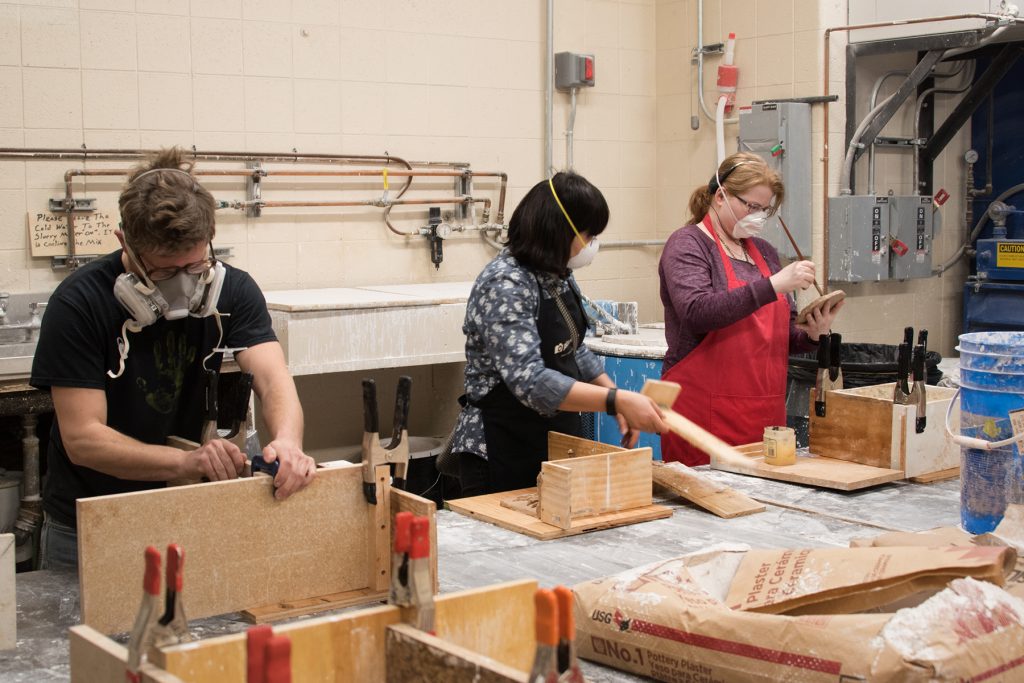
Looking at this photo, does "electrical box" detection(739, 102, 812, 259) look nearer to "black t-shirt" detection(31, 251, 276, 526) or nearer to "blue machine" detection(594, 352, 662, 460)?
"blue machine" detection(594, 352, 662, 460)

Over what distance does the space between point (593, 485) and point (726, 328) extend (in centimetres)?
98

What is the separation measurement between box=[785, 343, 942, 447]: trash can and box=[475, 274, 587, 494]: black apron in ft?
4.65

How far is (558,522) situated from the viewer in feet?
7.89

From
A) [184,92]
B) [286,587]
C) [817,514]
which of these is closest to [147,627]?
[286,587]

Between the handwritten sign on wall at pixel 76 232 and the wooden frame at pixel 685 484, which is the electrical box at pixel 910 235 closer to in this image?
the wooden frame at pixel 685 484

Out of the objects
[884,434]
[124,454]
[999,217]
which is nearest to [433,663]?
[124,454]

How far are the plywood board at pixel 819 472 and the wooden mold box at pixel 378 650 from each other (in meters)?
1.21

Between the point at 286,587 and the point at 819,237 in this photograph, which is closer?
the point at 286,587

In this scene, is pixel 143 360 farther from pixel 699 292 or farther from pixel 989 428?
pixel 989 428

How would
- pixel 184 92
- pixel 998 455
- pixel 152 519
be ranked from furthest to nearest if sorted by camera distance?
pixel 184 92, pixel 998 455, pixel 152 519

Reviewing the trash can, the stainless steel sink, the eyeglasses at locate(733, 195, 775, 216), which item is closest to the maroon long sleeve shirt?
the eyeglasses at locate(733, 195, 775, 216)

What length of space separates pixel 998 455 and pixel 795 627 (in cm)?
96

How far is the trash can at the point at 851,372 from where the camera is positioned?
408 centimetres

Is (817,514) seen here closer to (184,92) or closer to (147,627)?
(147,627)
